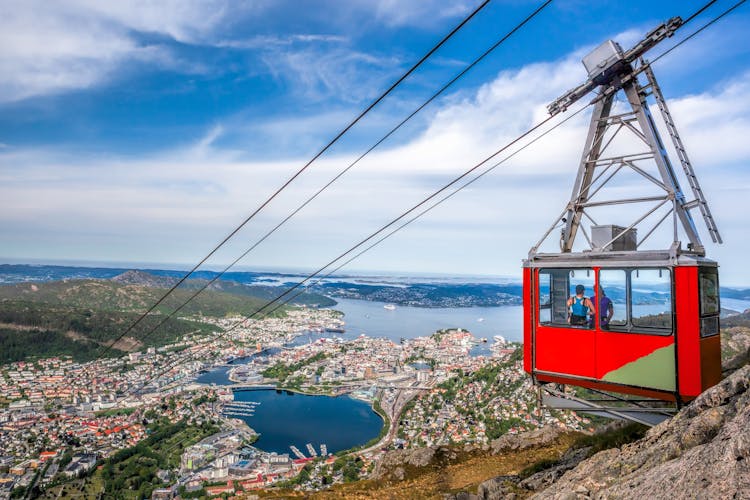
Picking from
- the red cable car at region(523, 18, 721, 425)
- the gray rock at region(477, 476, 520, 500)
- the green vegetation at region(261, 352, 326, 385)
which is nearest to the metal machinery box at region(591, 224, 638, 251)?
the red cable car at region(523, 18, 721, 425)

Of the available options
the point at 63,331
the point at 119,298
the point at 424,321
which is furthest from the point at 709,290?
the point at 119,298

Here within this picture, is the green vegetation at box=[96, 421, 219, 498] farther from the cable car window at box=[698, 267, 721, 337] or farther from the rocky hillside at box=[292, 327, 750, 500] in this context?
the cable car window at box=[698, 267, 721, 337]

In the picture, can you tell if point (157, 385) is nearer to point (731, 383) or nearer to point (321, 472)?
point (321, 472)

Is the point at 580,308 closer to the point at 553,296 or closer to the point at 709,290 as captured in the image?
the point at 553,296

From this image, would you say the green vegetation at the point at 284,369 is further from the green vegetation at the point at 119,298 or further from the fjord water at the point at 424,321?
the green vegetation at the point at 119,298

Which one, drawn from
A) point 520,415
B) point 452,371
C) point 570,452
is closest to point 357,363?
point 452,371

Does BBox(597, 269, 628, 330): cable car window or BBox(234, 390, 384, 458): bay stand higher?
BBox(597, 269, 628, 330): cable car window

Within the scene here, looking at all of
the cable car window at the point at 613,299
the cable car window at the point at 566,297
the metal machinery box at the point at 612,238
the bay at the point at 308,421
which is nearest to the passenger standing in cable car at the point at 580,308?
the cable car window at the point at 566,297
